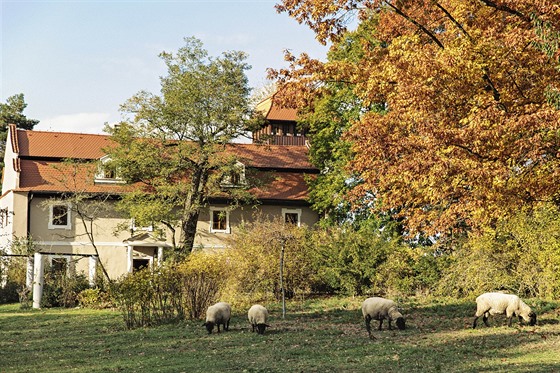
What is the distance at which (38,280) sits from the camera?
33.0 meters

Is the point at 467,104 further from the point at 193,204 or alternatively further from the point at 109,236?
the point at 109,236

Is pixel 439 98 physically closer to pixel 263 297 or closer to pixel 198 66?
pixel 263 297

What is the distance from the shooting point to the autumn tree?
1752cm

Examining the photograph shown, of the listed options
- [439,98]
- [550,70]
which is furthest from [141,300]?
[550,70]

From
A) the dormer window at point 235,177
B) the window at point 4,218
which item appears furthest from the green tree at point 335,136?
the window at point 4,218

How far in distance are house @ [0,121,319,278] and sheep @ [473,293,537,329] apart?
23324 millimetres

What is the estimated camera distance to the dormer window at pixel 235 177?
4081 cm

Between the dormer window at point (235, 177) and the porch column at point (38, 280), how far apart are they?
11172 millimetres

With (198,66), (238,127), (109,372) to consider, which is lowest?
(109,372)

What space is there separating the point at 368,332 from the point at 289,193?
2826 cm

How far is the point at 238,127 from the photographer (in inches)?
1635

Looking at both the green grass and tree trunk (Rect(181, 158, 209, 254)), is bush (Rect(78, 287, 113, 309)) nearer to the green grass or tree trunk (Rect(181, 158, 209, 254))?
the green grass

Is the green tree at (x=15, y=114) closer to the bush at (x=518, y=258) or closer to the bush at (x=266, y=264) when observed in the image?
the bush at (x=266, y=264)

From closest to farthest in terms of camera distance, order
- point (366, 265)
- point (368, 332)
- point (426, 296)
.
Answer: point (368, 332), point (426, 296), point (366, 265)
